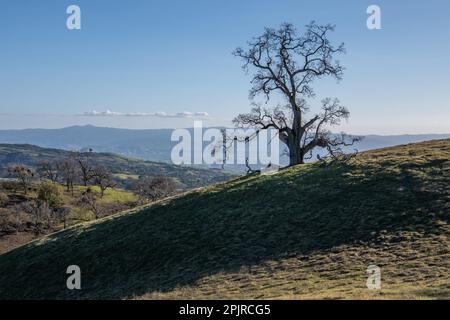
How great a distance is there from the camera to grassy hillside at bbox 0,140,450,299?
2353 cm

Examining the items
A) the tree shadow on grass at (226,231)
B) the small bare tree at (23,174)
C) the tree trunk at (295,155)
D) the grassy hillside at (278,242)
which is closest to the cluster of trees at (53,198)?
the small bare tree at (23,174)

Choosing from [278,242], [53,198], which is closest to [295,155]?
[278,242]

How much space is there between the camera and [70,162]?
558 ft

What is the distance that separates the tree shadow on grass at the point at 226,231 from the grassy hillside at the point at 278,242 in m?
0.11

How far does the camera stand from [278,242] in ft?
101

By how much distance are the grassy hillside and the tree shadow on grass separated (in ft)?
0.38

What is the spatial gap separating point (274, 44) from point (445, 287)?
39983 millimetres

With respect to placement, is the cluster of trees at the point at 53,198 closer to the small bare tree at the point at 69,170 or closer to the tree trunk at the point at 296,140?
the small bare tree at the point at 69,170

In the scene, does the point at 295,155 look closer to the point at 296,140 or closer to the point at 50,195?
the point at 296,140

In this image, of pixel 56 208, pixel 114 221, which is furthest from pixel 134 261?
pixel 56 208

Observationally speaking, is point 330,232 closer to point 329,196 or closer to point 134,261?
point 329,196

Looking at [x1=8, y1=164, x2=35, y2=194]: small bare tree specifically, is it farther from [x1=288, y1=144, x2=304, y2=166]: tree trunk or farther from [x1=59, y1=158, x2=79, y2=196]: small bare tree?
[x1=288, y1=144, x2=304, y2=166]: tree trunk

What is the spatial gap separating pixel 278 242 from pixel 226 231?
17.7 ft

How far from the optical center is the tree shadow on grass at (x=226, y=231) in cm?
2933
